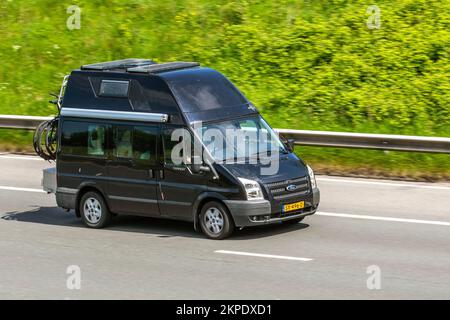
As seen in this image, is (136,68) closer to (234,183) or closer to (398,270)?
(234,183)

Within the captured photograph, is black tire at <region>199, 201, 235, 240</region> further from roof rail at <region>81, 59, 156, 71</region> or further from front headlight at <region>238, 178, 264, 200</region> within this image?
roof rail at <region>81, 59, 156, 71</region>

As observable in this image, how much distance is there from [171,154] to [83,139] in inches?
66.1

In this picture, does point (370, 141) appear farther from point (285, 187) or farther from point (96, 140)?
point (96, 140)

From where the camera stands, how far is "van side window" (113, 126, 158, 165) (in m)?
15.1

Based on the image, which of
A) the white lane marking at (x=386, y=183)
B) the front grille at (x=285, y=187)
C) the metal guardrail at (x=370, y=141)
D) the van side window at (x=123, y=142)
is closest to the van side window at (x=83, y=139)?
the van side window at (x=123, y=142)

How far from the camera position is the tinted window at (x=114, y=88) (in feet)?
50.3

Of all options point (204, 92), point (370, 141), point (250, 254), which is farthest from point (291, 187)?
point (370, 141)

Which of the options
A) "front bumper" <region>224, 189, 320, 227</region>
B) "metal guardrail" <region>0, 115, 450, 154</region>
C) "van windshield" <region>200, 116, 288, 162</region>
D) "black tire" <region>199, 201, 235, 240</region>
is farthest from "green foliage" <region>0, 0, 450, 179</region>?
"black tire" <region>199, 201, 235, 240</region>

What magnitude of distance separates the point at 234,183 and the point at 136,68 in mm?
2419

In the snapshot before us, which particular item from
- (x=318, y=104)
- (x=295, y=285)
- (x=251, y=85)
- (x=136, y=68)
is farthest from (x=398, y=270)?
(x=251, y=85)

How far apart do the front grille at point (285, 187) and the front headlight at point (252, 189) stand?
0.50ft

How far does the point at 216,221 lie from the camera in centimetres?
1463

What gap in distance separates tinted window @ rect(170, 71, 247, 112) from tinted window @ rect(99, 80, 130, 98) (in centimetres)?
82

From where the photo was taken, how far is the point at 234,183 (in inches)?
565
